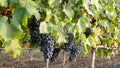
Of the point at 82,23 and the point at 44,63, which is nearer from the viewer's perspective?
the point at 82,23

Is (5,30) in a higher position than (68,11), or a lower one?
lower

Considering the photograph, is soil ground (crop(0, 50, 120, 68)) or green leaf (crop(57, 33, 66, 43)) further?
soil ground (crop(0, 50, 120, 68))

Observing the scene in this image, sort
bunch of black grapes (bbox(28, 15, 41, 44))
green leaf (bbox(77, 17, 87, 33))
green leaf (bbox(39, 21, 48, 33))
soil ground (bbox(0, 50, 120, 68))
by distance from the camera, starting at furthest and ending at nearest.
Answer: soil ground (bbox(0, 50, 120, 68)), green leaf (bbox(77, 17, 87, 33)), bunch of black grapes (bbox(28, 15, 41, 44)), green leaf (bbox(39, 21, 48, 33))

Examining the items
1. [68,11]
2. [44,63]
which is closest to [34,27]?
[68,11]

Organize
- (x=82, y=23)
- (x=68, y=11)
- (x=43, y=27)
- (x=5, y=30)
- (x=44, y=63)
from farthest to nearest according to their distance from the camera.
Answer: (x=44, y=63) < (x=82, y=23) < (x=68, y=11) < (x=43, y=27) < (x=5, y=30)

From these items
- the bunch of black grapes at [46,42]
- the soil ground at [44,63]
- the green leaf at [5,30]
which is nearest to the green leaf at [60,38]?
the bunch of black grapes at [46,42]

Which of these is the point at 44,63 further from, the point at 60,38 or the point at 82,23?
the point at 60,38

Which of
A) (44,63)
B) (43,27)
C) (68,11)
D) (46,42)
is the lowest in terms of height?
(44,63)

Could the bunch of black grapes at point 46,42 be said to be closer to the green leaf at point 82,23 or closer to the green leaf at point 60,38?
the green leaf at point 60,38

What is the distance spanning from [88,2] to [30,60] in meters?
10.0

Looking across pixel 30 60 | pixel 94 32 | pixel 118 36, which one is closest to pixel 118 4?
pixel 118 36

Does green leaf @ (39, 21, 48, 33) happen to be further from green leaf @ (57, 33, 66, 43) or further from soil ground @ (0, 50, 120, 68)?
soil ground @ (0, 50, 120, 68)

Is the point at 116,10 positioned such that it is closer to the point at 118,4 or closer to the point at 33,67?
the point at 118,4

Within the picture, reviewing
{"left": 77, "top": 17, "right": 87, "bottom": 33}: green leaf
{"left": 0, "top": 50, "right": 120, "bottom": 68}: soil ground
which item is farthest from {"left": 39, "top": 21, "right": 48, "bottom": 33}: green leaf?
{"left": 0, "top": 50, "right": 120, "bottom": 68}: soil ground
